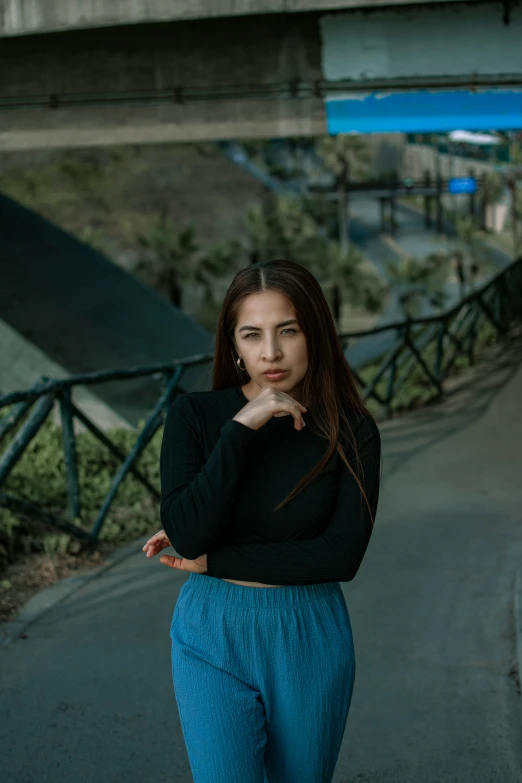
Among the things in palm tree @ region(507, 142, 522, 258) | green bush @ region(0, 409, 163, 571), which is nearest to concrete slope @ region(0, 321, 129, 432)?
green bush @ region(0, 409, 163, 571)

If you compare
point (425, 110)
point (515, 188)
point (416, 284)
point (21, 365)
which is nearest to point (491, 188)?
point (515, 188)

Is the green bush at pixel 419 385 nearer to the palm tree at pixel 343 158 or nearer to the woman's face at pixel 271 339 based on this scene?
the woman's face at pixel 271 339

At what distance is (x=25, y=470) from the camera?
874 centimetres

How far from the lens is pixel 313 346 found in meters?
2.60

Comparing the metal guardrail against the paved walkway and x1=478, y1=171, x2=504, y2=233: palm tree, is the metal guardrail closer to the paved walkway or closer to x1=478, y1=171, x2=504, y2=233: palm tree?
the paved walkway

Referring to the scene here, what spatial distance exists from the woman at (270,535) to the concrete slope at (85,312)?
1032 centimetres

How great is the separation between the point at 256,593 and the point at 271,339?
0.60m

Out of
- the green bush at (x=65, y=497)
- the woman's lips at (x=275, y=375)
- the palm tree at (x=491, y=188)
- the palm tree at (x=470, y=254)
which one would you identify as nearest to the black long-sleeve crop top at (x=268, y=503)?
the woman's lips at (x=275, y=375)

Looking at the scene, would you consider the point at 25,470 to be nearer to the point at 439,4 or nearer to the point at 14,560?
the point at 14,560

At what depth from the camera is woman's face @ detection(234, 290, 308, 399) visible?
101 inches

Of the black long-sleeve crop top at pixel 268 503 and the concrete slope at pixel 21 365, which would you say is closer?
the black long-sleeve crop top at pixel 268 503

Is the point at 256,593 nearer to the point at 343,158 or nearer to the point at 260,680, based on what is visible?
the point at 260,680

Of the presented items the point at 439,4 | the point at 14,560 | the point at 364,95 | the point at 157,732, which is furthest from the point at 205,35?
the point at 157,732

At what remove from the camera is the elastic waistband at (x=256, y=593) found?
255 centimetres
